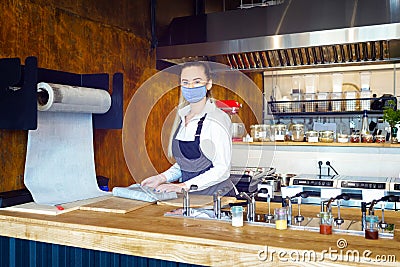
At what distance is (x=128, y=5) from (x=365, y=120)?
2835 mm

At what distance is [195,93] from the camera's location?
76.5 inches

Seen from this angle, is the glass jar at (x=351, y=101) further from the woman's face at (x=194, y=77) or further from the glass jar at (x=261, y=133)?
the woman's face at (x=194, y=77)

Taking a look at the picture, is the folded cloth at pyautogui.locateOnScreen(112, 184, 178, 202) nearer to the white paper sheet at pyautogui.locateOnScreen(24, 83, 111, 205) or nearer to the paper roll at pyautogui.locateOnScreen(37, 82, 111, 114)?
the white paper sheet at pyautogui.locateOnScreen(24, 83, 111, 205)

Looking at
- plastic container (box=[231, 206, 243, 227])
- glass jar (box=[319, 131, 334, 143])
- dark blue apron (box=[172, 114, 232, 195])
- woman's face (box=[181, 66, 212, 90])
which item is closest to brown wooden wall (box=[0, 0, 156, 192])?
dark blue apron (box=[172, 114, 232, 195])

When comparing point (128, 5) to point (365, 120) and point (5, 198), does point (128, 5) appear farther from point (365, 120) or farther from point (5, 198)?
Answer: point (365, 120)

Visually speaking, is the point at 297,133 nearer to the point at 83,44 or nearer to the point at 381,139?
the point at 381,139

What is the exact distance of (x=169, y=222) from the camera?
1.52 meters

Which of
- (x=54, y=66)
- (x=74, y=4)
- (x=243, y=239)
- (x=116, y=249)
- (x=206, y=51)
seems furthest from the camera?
(x=206, y=51)

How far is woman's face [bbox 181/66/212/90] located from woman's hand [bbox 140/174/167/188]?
481 mm

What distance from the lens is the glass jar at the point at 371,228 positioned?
49.7 inches

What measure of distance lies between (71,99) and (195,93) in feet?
1.88

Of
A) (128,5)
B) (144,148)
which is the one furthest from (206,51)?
(144,148)

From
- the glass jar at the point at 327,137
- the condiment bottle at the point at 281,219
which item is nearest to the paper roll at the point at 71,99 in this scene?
the condiment bottle at the point at 281,219

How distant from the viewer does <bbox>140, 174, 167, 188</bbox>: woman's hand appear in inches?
79.5
